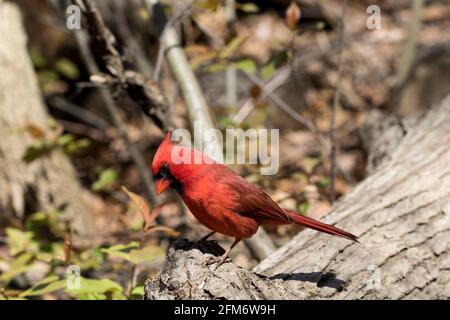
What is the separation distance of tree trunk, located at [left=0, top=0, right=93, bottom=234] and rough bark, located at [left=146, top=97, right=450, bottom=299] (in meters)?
2.39

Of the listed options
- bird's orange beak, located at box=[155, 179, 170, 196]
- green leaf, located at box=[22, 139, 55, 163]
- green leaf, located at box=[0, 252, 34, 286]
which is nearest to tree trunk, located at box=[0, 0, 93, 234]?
green leaf, located at box=[22, 139, 55, 163]

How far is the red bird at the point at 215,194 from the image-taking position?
2312 mm

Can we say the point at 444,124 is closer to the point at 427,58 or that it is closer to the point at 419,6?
the point at 419,6

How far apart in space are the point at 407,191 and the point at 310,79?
152 inches

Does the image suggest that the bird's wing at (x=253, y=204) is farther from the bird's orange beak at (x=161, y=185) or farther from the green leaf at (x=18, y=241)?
the green leaf at (x=18, y=241)

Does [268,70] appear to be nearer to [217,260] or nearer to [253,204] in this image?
[253,204]

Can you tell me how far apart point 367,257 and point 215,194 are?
71 centimetres

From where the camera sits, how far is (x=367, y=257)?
2.51 m

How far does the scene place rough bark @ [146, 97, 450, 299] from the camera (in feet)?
7.16

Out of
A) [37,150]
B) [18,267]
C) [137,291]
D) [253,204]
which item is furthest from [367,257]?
[37,150]

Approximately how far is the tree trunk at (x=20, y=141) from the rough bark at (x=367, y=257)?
2386 mm

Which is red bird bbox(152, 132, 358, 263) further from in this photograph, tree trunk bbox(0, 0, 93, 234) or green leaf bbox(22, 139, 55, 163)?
tree trunk bbox(0, 0, 93, 234)

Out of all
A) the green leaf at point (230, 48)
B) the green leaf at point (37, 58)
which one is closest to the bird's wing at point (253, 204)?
the green leaf at point (230, 48)

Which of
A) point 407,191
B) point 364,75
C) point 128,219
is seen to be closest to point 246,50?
point 364,75
